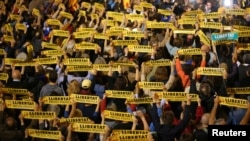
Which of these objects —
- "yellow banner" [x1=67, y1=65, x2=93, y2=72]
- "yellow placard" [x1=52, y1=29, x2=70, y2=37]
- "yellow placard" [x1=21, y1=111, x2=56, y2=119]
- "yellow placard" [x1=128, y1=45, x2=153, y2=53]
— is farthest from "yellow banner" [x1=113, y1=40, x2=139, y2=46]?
"yellow placard" [x1=21, y1=111, x2=56, y2=119]

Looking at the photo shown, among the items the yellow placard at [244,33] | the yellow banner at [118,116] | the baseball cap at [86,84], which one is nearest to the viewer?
the yellow banner at [118,116]

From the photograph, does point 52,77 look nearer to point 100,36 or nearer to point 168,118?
point 168,118

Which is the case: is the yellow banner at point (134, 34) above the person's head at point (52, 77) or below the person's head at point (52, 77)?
above

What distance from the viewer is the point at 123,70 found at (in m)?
9.70

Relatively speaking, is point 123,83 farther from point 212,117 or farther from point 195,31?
point 195,31

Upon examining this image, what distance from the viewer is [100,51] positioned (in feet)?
36.6

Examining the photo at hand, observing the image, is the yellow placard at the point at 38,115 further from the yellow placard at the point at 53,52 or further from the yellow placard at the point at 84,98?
the yellow placard at the point at 53,52

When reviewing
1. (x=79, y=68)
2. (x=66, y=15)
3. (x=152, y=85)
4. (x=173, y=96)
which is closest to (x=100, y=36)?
(x=79, y=68)

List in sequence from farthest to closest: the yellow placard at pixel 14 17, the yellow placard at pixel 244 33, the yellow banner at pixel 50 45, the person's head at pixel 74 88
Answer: the yellow placard at pixel 14 17 → the yellow banner at pixel 50 45 → the yellow placard at pixel 244 33 → the person's head at pixel 74 88

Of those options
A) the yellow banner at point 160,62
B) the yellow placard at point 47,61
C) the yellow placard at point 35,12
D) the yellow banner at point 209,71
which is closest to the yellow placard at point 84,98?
the yellow banner at point 160,62

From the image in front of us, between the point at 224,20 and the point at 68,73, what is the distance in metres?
3.46

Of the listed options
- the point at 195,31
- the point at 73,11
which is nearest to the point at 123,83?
the point at 195,31

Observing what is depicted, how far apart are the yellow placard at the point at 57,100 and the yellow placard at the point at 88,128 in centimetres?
84

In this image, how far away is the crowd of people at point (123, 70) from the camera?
7645mm
